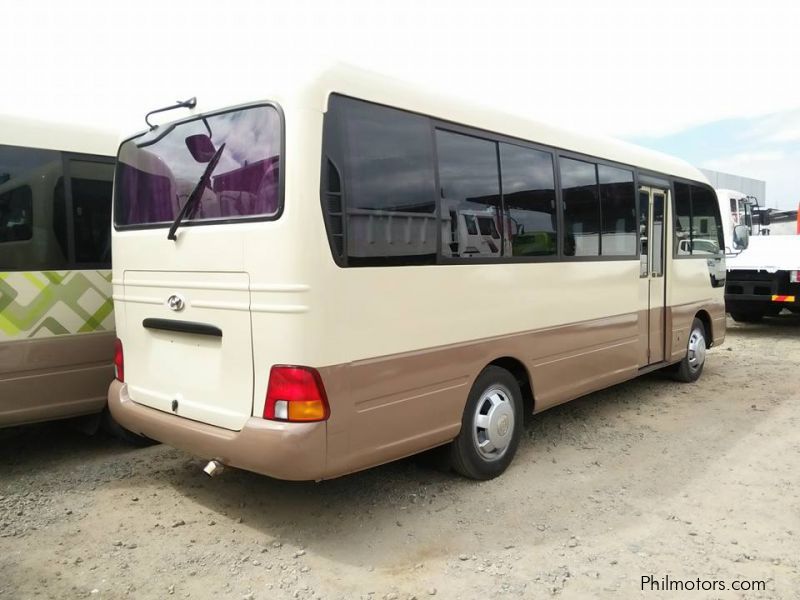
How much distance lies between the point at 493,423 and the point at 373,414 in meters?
1.21

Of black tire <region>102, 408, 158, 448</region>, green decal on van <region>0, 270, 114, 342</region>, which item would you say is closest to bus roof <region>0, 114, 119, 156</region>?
green decal on van <region>0, 270, 114, 342</region>

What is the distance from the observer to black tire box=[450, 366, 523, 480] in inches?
170

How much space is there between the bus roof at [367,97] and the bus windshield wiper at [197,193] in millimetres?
297

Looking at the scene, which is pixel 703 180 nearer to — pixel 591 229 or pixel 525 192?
pixel 591 229

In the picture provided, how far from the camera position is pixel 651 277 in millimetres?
6582

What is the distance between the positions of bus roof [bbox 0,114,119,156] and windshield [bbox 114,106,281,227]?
0.79 metres

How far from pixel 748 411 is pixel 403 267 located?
4.54 metres

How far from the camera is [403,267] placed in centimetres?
373

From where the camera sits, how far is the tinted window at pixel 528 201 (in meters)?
4.58

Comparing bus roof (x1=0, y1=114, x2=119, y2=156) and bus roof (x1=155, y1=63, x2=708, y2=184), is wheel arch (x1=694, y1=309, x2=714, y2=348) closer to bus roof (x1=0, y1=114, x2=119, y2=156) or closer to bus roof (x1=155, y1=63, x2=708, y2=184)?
bus roof (x1=155, y1=63, x2=708, y2=184)

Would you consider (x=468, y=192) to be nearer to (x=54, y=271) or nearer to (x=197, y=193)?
(x=197, y=193)

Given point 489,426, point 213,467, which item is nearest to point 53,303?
point 213,467

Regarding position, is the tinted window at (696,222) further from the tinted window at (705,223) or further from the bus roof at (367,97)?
the bus roof at (367,97)

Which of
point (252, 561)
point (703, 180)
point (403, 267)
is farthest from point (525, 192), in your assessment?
point (703, 180)
